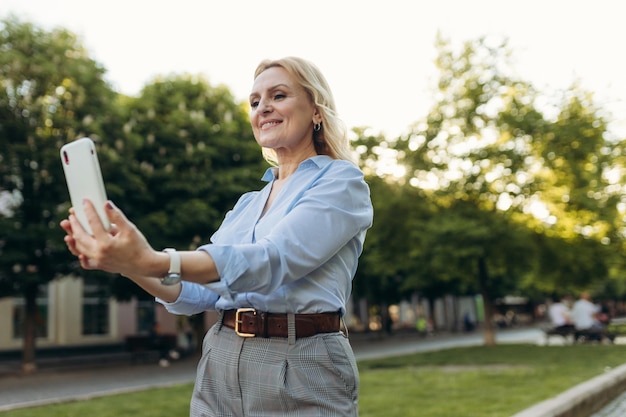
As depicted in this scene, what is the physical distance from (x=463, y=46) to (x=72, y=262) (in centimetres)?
1450

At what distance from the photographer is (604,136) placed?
1998 centimetres

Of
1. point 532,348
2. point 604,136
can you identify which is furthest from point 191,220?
point 604,136

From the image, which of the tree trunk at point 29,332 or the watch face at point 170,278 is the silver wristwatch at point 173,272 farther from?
Answer: the tree trunk at point 29,332

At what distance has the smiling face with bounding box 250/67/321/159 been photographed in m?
2.09

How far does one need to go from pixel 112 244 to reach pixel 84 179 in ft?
0.53

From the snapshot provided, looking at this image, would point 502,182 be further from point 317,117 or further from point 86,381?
point 317,117

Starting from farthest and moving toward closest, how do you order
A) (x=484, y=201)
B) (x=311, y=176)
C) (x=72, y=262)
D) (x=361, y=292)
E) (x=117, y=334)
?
(x=361, y=292) < (x=117, y=334) < (x=484, y=201) < (x=72, y=262) < (x=311, y=176)

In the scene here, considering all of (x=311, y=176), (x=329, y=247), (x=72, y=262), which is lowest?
(x=329, y=247)

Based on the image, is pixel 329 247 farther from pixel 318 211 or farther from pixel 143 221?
pixel 143 221

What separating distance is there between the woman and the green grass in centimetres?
575

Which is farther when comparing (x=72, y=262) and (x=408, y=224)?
(x=408, y=224)

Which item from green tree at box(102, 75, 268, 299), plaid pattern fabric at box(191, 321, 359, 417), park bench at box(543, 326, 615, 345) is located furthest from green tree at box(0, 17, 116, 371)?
park bench at box(543, 326, 615, 345)

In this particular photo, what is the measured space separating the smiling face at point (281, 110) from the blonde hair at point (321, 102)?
0.02 meters

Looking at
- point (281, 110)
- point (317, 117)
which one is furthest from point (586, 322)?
point (281, 110)
